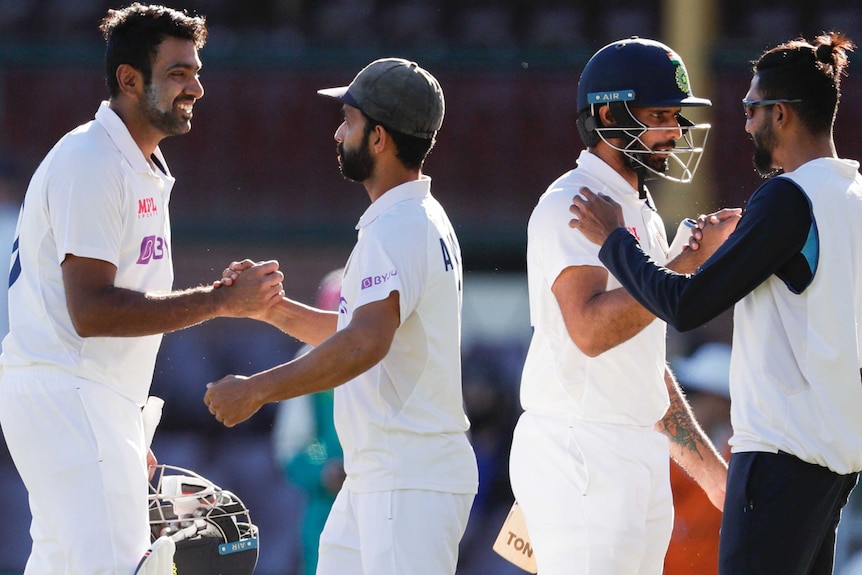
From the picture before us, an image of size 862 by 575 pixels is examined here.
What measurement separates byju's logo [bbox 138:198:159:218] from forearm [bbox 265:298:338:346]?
0.45 m

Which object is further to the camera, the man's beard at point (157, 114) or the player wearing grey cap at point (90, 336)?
the man's beard at point (157, 114)

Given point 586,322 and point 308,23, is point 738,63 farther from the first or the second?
point 586,322

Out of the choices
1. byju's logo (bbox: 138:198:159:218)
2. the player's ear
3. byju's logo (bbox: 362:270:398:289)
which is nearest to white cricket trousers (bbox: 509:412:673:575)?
byju's logo (bbox: 362:270:398:289)

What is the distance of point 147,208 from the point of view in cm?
326

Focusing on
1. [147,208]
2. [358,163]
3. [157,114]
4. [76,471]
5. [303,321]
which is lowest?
[76,471]

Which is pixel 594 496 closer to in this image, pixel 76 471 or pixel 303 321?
pixel 303 321

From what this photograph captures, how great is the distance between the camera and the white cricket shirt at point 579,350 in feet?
10.2

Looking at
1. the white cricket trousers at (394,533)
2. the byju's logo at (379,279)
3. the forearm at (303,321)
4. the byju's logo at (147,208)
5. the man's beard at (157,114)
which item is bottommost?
the white cricket trousers at (394,533)

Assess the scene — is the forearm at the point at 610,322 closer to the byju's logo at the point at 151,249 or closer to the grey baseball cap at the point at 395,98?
the grey baseball cap at the point at 395,98

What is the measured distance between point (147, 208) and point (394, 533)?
1030 mm

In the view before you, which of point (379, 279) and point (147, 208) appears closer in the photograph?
point (379, 279)

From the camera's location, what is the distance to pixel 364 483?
117 inches

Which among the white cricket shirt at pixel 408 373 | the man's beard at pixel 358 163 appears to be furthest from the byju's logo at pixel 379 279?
the man's beard at pixel 358 163

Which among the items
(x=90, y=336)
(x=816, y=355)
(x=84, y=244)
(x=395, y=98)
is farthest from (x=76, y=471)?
(x=816, y=355)
